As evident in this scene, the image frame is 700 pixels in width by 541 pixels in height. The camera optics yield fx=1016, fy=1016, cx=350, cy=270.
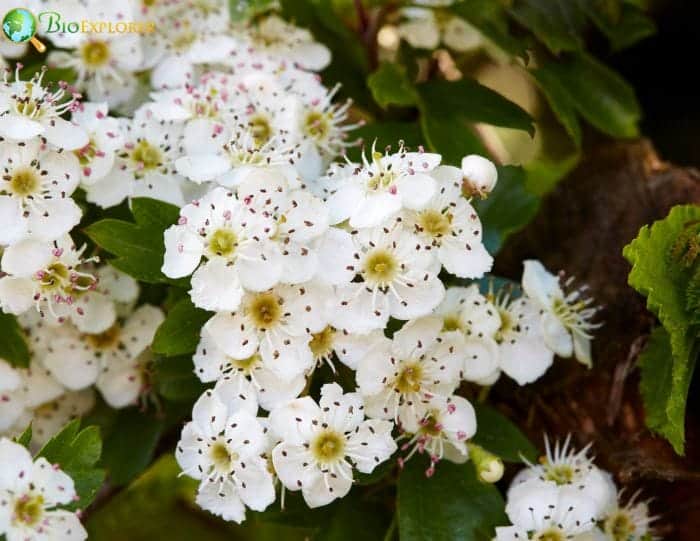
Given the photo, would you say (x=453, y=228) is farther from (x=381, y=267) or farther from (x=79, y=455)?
(x=79, y=455)

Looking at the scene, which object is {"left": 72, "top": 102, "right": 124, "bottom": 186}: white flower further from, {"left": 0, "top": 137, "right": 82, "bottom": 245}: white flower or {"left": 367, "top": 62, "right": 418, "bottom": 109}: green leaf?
{"left": 367, "top": 62, "right": 418, "bottom": 109}: green leaf

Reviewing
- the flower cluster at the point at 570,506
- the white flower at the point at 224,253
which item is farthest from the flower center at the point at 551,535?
the white flower at the point at 224,253

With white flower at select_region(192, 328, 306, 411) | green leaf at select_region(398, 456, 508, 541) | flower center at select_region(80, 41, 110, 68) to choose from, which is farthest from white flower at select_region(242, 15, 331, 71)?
green leaf at select_region(398, 456, 508, 541)

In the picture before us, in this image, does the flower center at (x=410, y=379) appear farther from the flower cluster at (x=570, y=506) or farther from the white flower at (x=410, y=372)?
the flower cluster at (x=570, y=506)

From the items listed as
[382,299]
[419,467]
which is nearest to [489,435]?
[419,467]

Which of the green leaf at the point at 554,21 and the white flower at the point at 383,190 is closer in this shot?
the white flower at the point at 383,190

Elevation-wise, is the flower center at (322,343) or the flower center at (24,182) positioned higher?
the flower center at (24,182)

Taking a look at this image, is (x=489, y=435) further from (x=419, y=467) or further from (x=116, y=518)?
(x=116, y=518)
